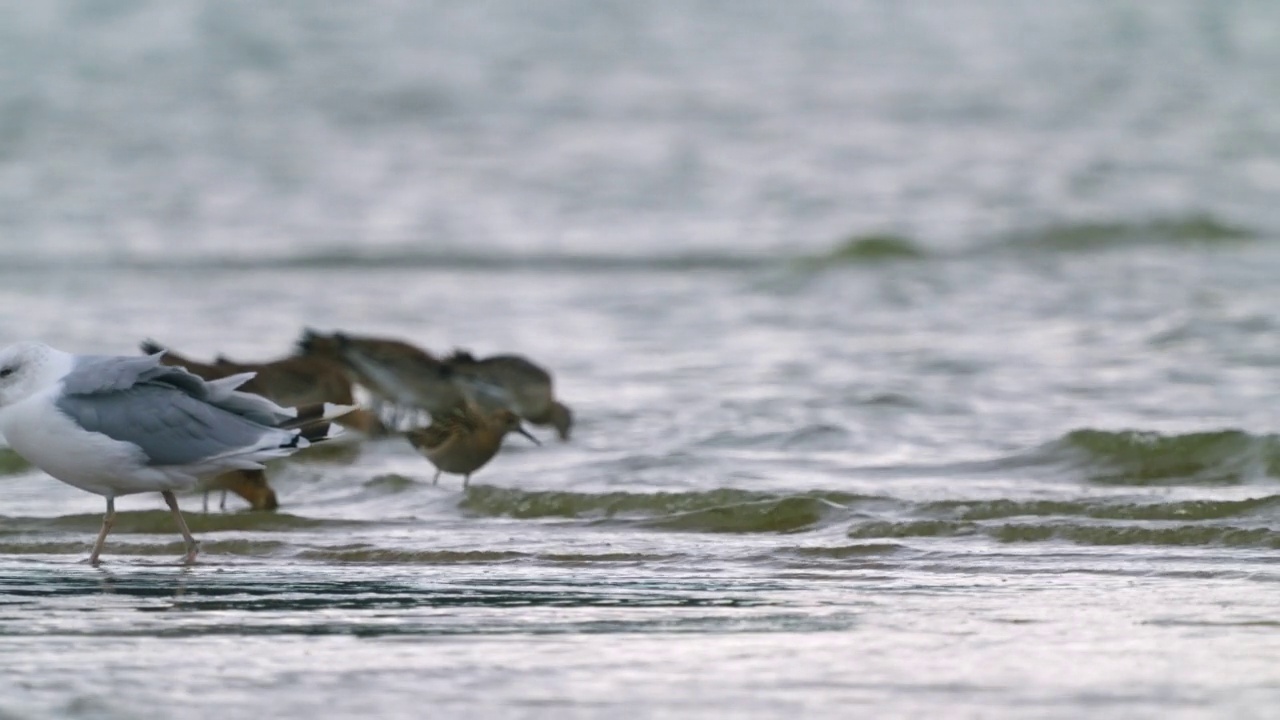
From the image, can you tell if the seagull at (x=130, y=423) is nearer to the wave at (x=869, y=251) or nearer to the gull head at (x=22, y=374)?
the gull head at (x=22, y=374)

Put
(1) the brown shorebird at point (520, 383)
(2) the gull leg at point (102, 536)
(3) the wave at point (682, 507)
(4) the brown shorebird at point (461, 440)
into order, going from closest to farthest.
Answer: (2) the gull leg at point (102, 536) < (3) the wave at point (682, 507) < (4) the brown shorebird at point (461, 440) < (1) the brown shorebird at point (520, 383)

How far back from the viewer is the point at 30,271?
15.0 meters

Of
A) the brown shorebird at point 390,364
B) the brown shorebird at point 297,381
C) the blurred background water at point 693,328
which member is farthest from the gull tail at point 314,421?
the brown shorebird at point 390,364

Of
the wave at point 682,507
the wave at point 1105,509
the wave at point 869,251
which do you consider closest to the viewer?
the wave at point 1105,509

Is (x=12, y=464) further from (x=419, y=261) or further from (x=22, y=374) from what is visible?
(x=419, y=261)

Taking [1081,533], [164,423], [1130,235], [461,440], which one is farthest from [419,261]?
[1081,533]

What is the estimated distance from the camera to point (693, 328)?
39.9 feet

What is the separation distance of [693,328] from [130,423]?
21.1ft

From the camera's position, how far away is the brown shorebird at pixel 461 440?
26.2 feet

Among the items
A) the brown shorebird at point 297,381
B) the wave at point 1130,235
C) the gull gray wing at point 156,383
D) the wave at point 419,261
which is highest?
the wave at point 1130,235

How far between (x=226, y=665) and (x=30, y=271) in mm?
11340

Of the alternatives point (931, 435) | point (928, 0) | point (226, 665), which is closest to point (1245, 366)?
point (931, 435)

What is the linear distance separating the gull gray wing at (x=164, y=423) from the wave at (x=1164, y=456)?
3.31 meters

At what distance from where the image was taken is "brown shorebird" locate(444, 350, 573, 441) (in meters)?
9.21
